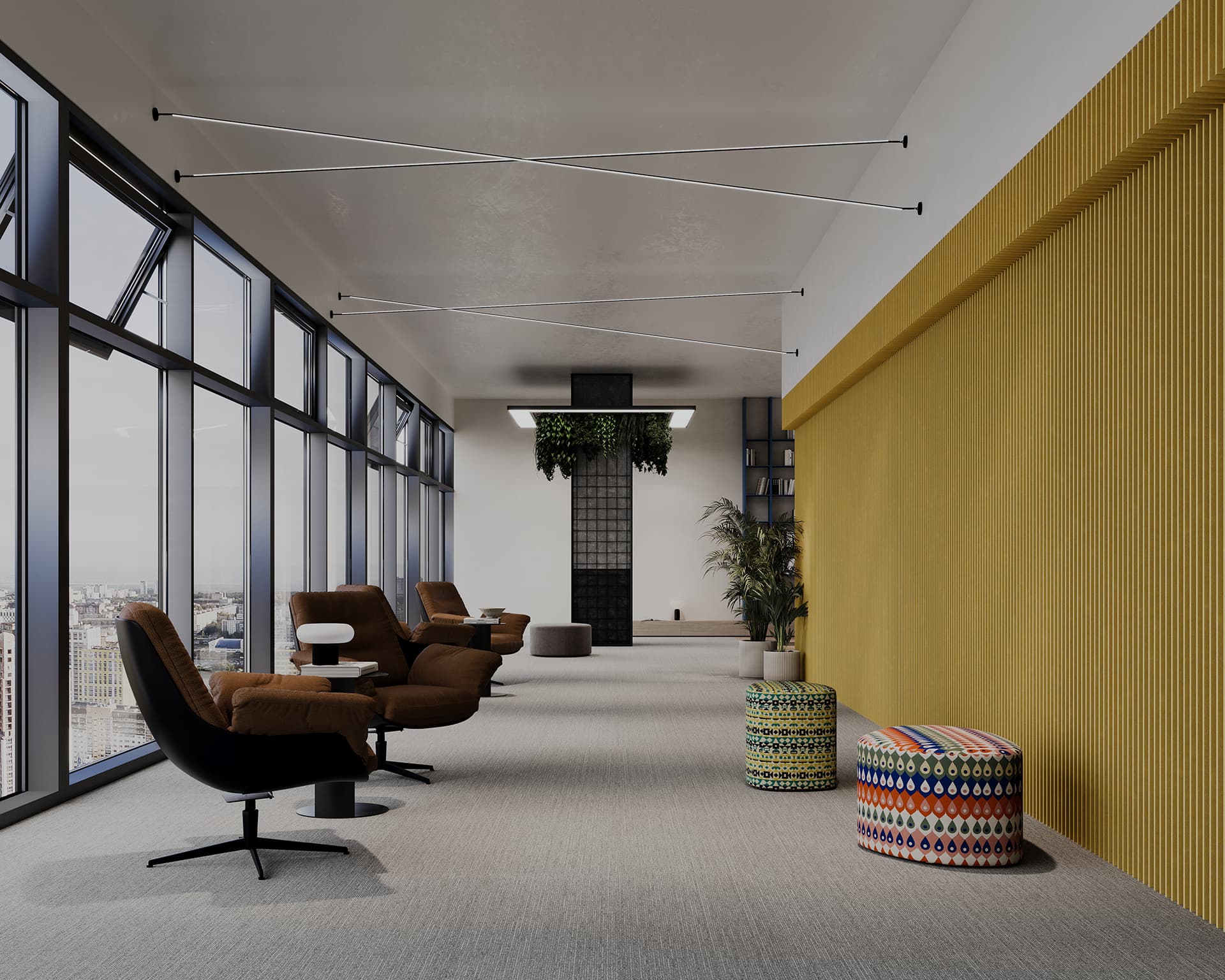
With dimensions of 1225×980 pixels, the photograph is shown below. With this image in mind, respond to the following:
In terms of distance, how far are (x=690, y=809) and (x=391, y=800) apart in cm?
138

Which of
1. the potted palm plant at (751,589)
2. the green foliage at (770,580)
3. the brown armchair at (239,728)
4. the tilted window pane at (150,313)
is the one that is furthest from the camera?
the potted palm plant at (751,589)

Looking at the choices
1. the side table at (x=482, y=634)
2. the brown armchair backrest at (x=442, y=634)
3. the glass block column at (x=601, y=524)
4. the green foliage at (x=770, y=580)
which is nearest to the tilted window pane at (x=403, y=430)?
the glass block column at (x=601, y=524)

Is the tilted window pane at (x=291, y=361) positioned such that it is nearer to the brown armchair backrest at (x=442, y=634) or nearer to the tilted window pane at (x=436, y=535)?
the brown armchair backrest at (x=442, y=634)

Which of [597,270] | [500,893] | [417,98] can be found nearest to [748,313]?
[597,270]

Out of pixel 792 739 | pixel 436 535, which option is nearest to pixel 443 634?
pixel 792 739

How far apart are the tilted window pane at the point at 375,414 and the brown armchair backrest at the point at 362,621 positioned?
5.20 meters

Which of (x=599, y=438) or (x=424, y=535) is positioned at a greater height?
(x=599, y=438)

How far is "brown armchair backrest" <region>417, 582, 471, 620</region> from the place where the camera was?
11.0m

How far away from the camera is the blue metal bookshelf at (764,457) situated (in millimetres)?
17062

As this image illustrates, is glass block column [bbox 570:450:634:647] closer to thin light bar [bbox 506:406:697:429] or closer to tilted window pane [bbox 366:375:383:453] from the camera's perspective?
thin light bar [bbox 506:406:697:429]

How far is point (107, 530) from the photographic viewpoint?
5.79 metres

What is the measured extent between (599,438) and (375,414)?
16.3 ft

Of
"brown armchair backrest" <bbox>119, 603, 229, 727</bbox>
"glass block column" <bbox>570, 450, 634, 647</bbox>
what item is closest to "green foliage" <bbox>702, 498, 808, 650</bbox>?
"glass block column" <bbox>570, 450, 634, 647</bbox>

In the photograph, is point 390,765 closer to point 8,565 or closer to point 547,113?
point 8,565
